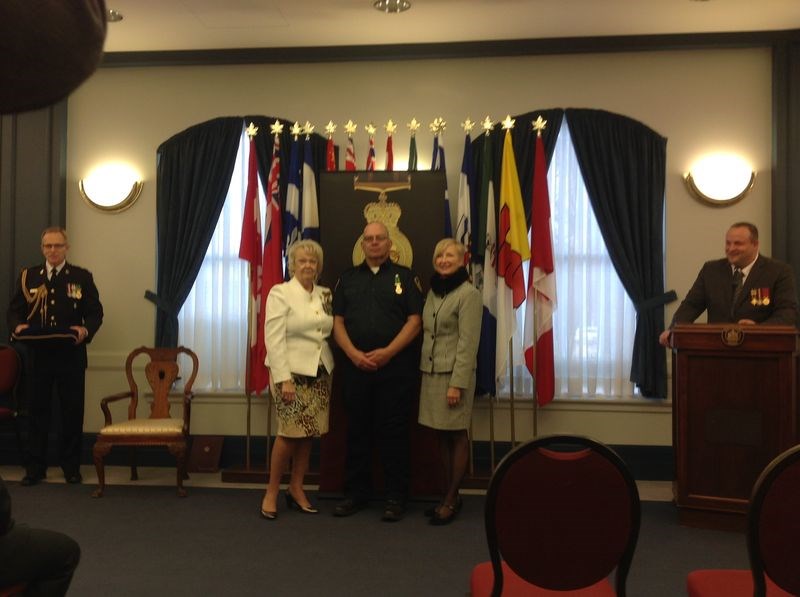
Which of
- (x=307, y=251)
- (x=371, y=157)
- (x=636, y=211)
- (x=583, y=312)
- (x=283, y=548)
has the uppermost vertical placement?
(x=371, y=157)

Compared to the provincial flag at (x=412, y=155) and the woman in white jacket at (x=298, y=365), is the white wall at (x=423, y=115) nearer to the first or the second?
the provincial flag at (x=412, y=155)

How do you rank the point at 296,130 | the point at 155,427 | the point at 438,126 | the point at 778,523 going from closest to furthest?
the point at 778,523 → the point at 155,427 → the point at 438,126 → the point at 296,130

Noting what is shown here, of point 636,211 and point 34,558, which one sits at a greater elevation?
point 636,211

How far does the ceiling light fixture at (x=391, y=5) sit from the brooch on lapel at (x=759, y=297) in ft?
8.78

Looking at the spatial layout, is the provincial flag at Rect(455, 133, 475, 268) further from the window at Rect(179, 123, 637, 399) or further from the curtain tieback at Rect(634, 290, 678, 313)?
the curtain tieback at Rect(634, 290, 678, 313)

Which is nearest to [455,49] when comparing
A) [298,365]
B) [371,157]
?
[371,157]

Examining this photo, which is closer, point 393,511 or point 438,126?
point 393,511

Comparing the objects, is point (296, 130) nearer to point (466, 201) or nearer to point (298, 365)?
point (466, 201)

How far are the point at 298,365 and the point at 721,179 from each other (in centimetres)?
317

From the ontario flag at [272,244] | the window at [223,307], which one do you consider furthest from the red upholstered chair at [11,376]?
the ontario flag at [272,244]

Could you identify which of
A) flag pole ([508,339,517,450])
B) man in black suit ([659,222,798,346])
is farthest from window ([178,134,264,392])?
man in black suit ([659,222,798,346])

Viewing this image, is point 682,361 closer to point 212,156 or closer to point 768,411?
point 768,411

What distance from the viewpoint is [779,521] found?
1644mm

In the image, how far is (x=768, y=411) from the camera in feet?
12.2
